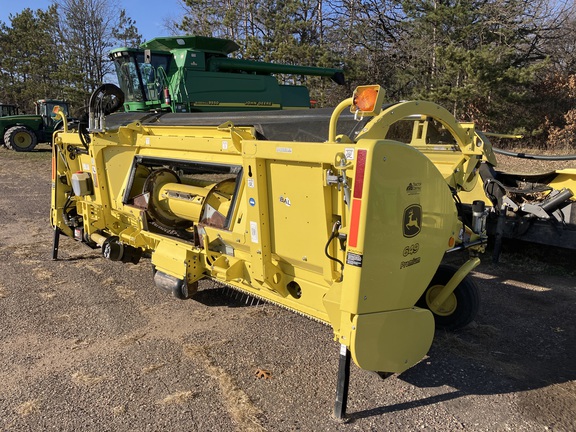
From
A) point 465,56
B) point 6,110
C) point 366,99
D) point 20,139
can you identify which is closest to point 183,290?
point 366,99

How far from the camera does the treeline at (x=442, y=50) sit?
50.3ft

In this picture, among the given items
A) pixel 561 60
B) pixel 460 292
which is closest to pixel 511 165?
pixel 561 60

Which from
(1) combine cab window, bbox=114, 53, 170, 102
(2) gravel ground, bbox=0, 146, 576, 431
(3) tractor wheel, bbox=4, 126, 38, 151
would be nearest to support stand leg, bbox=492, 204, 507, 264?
(2) gravel ground, bbox=0, 146, 576, 431

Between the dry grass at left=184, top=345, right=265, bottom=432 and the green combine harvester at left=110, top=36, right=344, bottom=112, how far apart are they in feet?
25.3

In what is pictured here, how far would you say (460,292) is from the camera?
337cm

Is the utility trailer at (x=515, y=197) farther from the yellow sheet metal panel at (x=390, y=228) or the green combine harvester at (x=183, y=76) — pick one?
the green combine harvester at (x=183, y=76)

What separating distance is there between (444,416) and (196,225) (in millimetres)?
2097

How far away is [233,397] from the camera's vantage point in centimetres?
267

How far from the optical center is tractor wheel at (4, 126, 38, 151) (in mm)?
18109

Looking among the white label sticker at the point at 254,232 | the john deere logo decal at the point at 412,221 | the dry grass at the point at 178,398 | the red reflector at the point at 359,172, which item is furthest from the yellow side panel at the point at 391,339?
the dry grass at the point at 178,398

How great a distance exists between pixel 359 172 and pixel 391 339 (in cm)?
92

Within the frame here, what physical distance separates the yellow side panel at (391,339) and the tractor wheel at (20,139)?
64.1 ft

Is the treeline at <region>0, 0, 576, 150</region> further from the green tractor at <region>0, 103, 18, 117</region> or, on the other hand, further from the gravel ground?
the gravel ground

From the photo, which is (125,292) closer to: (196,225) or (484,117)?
(196,225)
